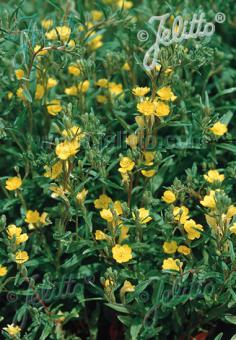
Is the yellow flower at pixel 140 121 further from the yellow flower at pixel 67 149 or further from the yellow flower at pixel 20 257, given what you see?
the yellow flower at pixel 20 257

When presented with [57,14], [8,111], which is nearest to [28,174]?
[8,111]

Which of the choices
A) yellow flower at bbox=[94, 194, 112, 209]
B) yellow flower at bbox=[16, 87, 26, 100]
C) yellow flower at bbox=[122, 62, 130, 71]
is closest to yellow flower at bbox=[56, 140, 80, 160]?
yellow flower at bbox=[94, 194, 112, 209]

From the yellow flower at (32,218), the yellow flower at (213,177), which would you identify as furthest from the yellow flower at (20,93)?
the yellow flower at (213,177)

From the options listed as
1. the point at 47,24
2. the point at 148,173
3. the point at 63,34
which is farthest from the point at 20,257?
the point at 47,24

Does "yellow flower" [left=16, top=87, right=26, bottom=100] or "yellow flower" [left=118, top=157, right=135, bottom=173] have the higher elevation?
"yellow flower" [left=16, top=87, right=26, bottom=100]

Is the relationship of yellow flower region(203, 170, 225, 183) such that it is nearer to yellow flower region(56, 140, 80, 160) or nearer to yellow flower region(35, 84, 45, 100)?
yellow flower region(56, 140, 80, 160)

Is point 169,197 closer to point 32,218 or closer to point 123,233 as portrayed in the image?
point 123,233
